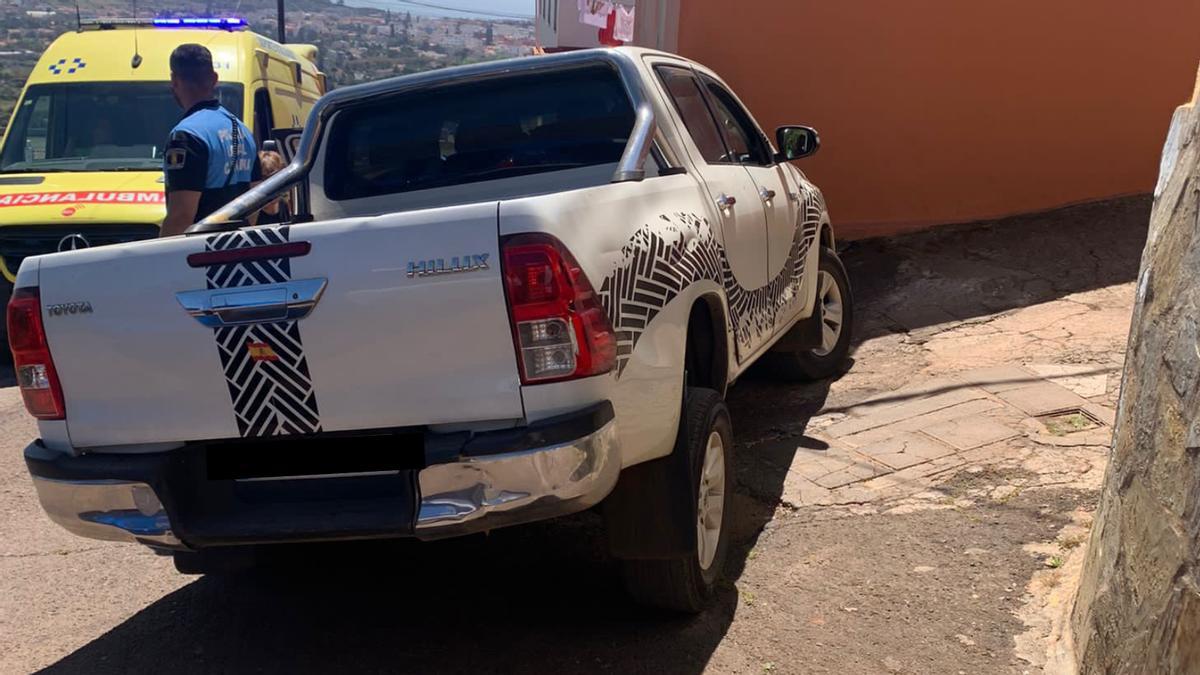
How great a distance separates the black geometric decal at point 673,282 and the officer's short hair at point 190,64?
3.37 meters

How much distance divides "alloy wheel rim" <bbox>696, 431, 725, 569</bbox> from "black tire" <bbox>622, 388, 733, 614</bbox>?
0.03 meters

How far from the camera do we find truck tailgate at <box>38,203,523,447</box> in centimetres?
315

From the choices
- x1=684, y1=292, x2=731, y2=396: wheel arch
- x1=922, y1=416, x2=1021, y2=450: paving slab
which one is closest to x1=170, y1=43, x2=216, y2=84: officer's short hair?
x1=684, y1=292, x2=731, y2=396: wheel arch

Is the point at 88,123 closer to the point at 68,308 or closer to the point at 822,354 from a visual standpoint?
the point at 822,354

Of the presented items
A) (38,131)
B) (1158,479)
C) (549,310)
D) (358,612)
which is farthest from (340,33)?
(1158,479)

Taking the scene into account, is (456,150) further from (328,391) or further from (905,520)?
(905,520)

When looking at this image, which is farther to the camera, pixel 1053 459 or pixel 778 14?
pixel 778 14

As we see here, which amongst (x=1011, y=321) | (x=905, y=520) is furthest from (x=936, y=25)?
(x=905, y=520)

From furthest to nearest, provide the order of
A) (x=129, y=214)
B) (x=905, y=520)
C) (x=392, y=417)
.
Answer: (x=129, y=214) < (x=905, y=520) < (x=392, y=417)

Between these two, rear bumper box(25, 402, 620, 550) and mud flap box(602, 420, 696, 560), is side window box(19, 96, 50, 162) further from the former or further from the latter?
mud flap box(602, 420, 696, 560)

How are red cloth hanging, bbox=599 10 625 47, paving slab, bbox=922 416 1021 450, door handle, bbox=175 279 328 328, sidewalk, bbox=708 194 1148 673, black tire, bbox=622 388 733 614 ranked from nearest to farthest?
door handle, bbox=175 279 328 328, black tire, bbox=622 388 733 614, sidewalk, bbox=708 194 1148 673, paving slab, bbox=922 416 1021 450, red cloth hanging, bbox=599 10 625 47

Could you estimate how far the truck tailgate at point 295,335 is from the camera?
10.3ft

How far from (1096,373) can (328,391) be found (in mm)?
4474

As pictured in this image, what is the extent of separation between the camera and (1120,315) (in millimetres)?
7035
